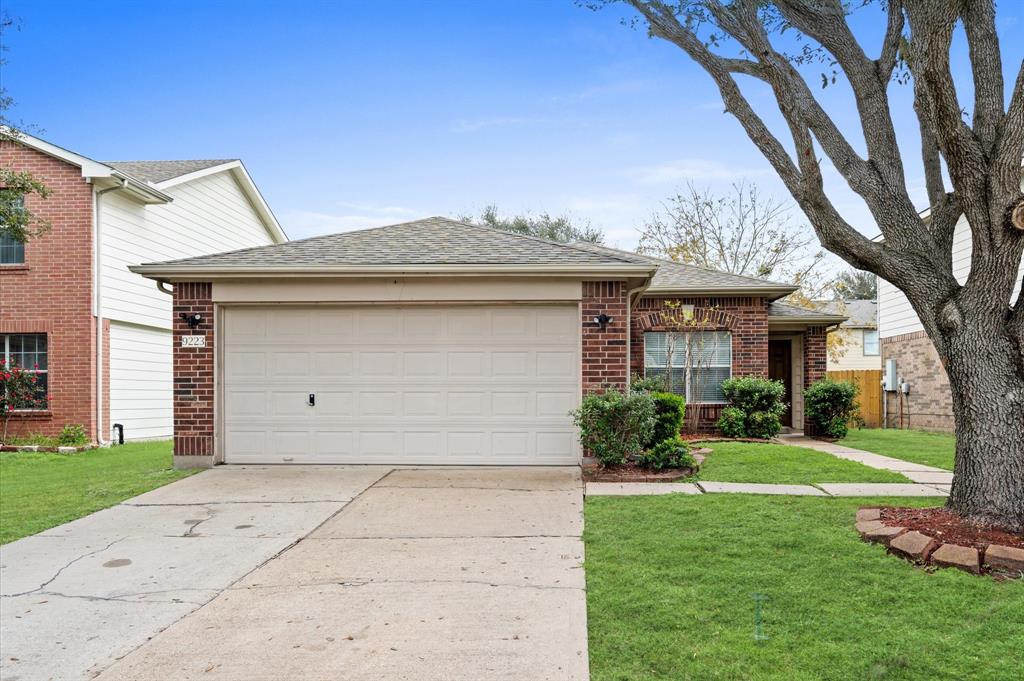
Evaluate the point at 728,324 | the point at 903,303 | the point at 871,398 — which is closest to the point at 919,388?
the point at 871,398

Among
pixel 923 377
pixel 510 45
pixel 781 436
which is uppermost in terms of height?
pixel 510 45

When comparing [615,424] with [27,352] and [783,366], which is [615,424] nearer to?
[783,366]

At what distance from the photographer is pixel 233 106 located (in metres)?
16.3

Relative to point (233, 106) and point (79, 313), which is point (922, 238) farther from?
point (233, 106)

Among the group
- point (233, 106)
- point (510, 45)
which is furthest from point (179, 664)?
point (233, 106)

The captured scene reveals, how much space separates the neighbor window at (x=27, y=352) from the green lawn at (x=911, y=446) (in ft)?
51.9

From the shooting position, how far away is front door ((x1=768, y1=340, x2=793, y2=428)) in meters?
16.2

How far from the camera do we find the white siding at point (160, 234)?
14.1 meters

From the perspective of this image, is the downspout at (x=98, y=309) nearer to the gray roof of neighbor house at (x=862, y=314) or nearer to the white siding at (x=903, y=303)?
the white siding at (x=903, y=303)

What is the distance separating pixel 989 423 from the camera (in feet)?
17.6

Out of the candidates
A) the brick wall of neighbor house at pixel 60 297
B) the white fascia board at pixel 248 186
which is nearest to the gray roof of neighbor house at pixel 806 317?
the white fascia board at pixel 248 186

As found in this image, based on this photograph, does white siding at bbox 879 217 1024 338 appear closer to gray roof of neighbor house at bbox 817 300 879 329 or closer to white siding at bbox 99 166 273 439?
gray roof of neighbor house at bbox 817 300 879 329

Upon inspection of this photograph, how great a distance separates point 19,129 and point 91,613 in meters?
9.43

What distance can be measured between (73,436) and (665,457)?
Result: 11.5m
